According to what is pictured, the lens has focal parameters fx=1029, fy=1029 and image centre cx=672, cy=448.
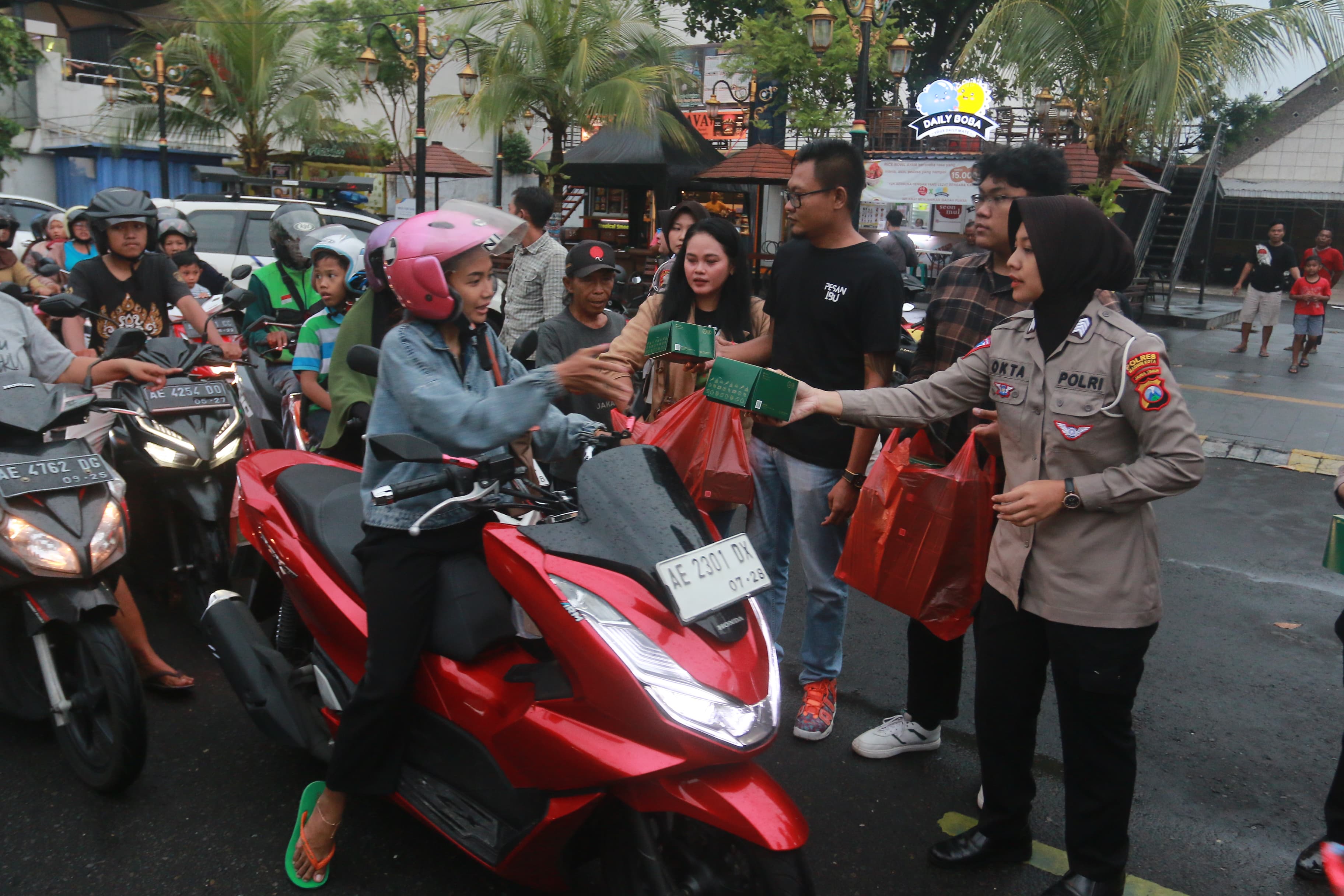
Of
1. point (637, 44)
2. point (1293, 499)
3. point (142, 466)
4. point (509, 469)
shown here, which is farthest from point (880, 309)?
point (637, 44)

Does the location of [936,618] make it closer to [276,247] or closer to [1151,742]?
[1151,742]

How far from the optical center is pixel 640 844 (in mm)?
2162

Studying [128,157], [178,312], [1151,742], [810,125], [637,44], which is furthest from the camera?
[128,157]

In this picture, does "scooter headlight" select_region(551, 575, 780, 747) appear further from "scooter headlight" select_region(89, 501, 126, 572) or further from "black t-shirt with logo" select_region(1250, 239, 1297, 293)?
"black t-shirt with logo" select_region(1250, 239, 1297, 293)

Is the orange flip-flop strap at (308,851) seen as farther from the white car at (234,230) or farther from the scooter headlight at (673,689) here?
the white car at (234,230)

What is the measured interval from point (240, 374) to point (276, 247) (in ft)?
3.03

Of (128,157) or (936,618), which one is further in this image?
(128,157)

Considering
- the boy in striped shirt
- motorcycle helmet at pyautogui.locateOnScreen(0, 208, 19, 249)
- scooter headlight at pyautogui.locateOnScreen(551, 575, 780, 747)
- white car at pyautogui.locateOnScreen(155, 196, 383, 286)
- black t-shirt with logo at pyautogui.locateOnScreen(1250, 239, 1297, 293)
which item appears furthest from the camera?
black t-shirt with logo at pyautogui.locateOnScreen(1250, 239, 1297, 293)

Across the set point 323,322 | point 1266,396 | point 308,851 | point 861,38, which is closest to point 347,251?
point 323,322

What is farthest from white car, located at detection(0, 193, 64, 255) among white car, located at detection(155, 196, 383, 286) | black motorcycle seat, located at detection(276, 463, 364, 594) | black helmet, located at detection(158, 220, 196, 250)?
black motorcycle seat, located at detection(276, 463, 364, 594)

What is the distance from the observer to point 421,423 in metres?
2.47

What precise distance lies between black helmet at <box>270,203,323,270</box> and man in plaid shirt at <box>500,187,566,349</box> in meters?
1.15

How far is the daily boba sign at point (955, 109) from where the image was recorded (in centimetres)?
2103

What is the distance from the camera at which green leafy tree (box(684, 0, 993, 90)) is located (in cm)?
2677
